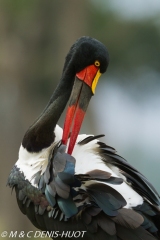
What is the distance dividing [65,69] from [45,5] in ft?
15.8

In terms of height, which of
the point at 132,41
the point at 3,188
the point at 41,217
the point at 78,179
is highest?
the point at 132,41

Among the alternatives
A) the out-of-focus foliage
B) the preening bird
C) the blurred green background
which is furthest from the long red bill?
the out-of-focus foliage

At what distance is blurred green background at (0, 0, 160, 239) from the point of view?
664cm

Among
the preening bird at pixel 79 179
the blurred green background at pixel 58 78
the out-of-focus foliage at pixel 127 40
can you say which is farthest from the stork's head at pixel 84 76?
the out-of-focus foliage at pixel 127 40

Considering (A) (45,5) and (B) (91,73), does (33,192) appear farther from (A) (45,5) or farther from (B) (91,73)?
(A) (45,5)

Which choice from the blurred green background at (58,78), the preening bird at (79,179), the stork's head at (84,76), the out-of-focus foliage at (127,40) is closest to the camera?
the preening bird at (79,179)

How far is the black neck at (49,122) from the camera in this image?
3.30 meters

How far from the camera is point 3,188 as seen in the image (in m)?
6.48

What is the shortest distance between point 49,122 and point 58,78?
13.0ft

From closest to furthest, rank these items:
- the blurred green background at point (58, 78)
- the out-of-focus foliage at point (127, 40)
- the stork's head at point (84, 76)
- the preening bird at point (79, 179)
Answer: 1. the preening bird at point (79, 179)
2. the stork's head at point (84, 76)
3. the blurred green background at point (58, 78)
4. the out-of-focus foliage at point (127, 40)

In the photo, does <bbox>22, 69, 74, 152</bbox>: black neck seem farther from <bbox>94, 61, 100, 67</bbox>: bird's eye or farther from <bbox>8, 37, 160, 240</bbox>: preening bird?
<bbox>94, 61, 100, 67</bbox>: bird's eye

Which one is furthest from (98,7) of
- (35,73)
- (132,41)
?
(35,73)

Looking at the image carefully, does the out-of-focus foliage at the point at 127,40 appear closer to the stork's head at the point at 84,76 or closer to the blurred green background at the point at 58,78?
the blurred green background at the point at 58,78

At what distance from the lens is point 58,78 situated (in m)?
7.26
